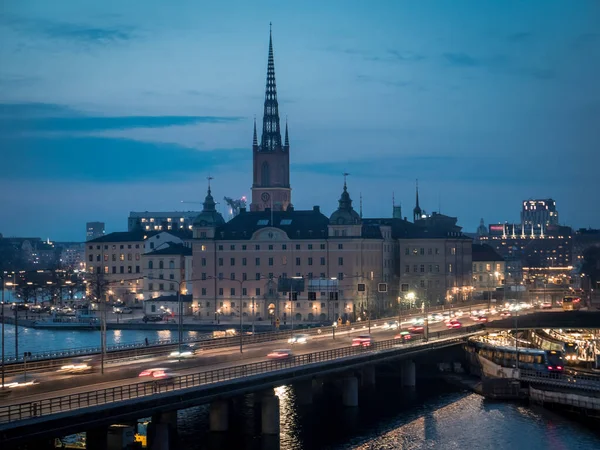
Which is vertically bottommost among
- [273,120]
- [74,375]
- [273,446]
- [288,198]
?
[273,446]

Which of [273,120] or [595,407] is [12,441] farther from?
[273,120]

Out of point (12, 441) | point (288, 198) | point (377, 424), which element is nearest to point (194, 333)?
point (288, 198)

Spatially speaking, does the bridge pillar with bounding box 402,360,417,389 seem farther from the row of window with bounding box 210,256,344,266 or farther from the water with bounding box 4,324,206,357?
the row of window with bounding box 210,256,344,266

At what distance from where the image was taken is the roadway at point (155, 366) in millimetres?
60125

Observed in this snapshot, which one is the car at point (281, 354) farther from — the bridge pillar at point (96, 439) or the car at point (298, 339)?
the bridge pillar at point (96, 439)

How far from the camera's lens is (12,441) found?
4834cm

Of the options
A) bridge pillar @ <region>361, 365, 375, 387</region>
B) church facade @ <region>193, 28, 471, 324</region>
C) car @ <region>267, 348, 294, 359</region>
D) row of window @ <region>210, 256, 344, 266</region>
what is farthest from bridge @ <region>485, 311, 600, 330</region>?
row of window @ <region>210, 256, 344, 266</region>

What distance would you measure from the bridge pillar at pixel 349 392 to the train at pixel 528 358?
15.3m

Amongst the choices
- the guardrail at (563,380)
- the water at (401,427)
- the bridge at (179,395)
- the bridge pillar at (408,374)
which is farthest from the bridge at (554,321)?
the water at (401,427)

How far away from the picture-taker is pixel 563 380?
84.1m

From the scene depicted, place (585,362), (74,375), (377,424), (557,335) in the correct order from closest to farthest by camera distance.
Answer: (74,375), (377,424), (585,362), (557,335)

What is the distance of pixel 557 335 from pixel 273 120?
83.1 m

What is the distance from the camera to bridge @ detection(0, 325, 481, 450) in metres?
50.9

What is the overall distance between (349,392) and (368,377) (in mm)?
10939
